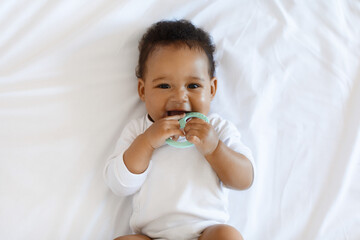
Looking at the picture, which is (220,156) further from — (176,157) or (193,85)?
(193,85)

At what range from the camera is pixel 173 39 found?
1.29 metres

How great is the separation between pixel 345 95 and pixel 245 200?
21.1 inches

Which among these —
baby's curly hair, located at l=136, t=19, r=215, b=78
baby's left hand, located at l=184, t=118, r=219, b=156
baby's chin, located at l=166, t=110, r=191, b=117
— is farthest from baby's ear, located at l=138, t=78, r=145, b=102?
baby's left hand, located at l=184, t=118, r=219, b=156

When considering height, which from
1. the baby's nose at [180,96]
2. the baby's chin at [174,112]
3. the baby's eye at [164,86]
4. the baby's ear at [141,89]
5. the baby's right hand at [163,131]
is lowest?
the baby's right hand at [163,131]

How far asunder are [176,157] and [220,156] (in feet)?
0.48

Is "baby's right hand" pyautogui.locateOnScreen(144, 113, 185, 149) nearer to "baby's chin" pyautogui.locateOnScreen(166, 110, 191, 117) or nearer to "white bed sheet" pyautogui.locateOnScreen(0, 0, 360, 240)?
"baby's chin" pyautogui.locateOnScreen(166, 110, 191, 117)

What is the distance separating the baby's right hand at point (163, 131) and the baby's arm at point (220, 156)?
1.3 inches

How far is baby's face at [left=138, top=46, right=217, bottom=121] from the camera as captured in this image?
125cm

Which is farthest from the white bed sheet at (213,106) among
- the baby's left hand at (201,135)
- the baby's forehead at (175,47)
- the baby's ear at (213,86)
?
the baby's left hand at (201,135)

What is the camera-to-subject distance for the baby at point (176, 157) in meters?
1.20

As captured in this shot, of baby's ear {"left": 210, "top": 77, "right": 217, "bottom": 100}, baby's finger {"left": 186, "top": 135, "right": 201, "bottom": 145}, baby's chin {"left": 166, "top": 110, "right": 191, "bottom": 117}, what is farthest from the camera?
baby's ear {"left": 210, "top": 77, "right": 217, "bottom": 100}

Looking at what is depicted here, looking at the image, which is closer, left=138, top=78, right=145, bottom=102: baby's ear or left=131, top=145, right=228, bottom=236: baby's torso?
left=131, top=145, right=228, bottom=236: baby's torso

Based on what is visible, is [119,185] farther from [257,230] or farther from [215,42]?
[215,42]

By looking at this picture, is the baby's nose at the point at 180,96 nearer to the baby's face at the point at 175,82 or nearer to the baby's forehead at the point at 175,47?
the baby's face at the point at 175,82
